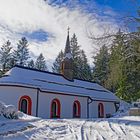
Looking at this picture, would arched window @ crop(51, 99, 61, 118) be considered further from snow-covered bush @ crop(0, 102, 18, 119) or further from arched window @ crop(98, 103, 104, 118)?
snow-covered bush @ crop(0, 102, 18, 119)

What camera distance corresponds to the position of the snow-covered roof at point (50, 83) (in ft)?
78.9

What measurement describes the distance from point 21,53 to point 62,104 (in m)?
32.3

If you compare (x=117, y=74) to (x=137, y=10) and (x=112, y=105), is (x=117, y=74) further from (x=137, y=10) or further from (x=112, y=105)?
(x=112, y=105)

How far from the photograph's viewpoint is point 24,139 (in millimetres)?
7207

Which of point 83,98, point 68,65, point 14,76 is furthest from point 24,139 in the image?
point 68,65

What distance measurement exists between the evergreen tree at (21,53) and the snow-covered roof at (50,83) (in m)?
25.0

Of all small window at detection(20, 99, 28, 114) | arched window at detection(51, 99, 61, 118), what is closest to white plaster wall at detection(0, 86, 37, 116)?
small window at detection(20, 99, 28, 114)

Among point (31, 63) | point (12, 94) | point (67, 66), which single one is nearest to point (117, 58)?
point (12, 94)

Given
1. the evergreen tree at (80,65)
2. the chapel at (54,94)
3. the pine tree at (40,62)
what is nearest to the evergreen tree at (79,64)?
the evergreen tree at (80,65)

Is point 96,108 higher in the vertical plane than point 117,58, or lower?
lower

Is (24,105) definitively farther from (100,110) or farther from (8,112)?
(100,110)

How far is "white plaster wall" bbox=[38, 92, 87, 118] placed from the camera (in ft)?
82.1

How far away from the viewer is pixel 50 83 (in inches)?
1078

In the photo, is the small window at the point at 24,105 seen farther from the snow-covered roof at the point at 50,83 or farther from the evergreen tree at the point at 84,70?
the evergreen tree at the point at 84,70
